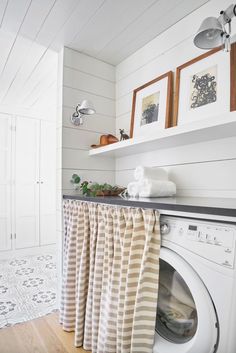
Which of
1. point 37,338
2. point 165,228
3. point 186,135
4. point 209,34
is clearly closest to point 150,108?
point 186,135

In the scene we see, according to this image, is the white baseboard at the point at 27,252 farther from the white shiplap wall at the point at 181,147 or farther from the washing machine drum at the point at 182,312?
the washing machine drum at the point at 182,312

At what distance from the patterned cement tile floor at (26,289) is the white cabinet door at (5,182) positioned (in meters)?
0.38

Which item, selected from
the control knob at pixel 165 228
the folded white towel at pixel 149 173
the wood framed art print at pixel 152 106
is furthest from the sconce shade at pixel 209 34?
the control knob at pixel 165 228

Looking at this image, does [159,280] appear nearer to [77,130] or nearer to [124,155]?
[124,155]

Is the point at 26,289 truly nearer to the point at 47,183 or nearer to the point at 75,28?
the point at 47,183

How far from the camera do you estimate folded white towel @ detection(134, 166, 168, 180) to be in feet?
4.64

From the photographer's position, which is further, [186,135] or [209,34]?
[186,135]

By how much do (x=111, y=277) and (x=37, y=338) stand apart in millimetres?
856

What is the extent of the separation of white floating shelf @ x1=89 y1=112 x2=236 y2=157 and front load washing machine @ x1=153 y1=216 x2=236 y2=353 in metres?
0.54

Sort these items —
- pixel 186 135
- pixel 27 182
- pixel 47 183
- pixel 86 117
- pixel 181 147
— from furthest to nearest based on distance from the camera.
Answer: pixel 47 183 → pixel 27 182 → pixel 86 117 → pixel 181 147 → pixel 186 135

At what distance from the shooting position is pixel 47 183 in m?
3.62

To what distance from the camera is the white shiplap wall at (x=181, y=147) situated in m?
1.36

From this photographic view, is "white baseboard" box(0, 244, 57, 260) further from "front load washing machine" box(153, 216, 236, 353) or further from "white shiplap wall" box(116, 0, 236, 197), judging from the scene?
"front load washing machine" box(153, 216, 236, 353)

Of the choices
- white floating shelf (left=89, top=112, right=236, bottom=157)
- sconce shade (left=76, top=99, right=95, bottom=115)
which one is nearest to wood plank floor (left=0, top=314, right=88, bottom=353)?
white floating shelf (left=89, top=112, right=236, bottom=157)
